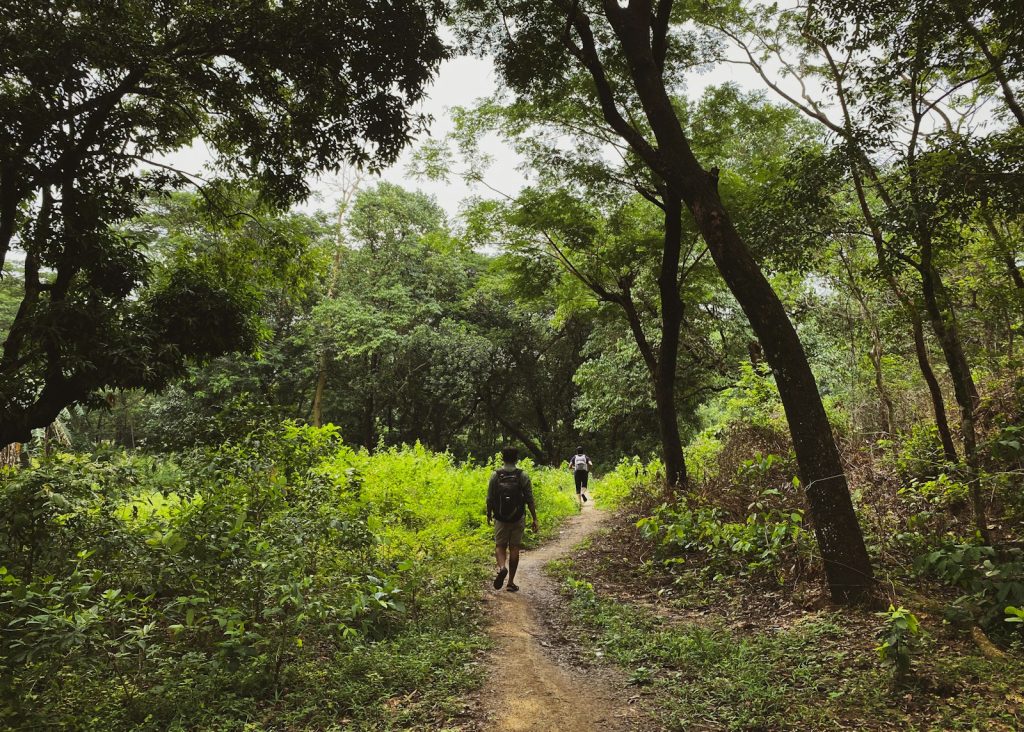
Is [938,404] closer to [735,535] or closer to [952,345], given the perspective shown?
[952,345]

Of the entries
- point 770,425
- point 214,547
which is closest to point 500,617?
point 214,547

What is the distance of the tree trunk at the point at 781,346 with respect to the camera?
5.09 meters

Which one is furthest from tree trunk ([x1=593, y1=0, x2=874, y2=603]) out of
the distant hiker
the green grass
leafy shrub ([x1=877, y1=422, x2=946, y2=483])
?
the distant hiker

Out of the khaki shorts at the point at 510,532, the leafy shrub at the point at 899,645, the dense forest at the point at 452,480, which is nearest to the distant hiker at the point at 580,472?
the dense forest at the point at 452,480

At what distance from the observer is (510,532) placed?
7.22 metres

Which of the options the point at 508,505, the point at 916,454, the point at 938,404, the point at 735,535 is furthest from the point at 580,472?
the point at 938,404

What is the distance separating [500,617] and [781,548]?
3.29 meters

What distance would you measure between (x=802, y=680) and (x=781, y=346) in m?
3.01

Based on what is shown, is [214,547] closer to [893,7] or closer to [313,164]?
[313,164]

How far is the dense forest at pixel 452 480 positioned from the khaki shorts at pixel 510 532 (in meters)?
0.52

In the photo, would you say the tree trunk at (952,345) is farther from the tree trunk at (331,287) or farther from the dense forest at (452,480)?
the tree trunk at (331,287)

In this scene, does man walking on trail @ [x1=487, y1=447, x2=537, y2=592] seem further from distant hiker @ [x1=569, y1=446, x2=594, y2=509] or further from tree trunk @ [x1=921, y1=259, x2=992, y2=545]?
distant hiker @ [x1=569, y1=446, x2=594, y2=509]

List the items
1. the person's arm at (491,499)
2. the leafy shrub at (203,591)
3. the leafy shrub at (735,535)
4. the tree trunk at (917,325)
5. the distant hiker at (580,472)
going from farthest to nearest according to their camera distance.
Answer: the distant hiker at (580,472) → the person's arm at (491,499) → the tree trunk at (917,325) → the leafy shrub at (735,535) → the leafy shrub at (203,591)

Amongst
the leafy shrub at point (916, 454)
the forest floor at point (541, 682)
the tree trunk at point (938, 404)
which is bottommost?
the forest floor at point (541, 682)
